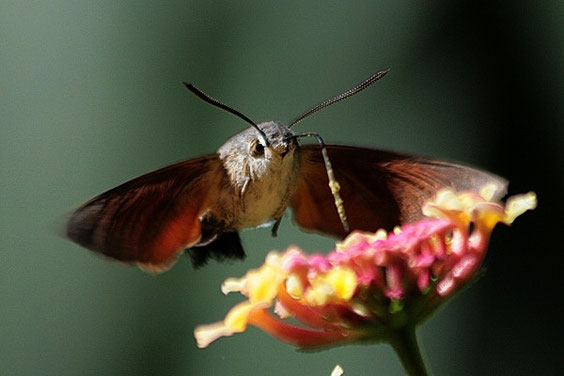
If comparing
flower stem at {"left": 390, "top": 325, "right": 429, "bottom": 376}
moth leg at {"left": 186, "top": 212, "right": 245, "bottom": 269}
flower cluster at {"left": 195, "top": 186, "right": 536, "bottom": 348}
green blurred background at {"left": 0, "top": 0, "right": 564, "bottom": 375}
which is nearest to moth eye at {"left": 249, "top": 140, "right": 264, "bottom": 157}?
moth leg at {"left": 186, "top": 212, "right": 245, "bottom": 269}

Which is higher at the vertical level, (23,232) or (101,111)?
(101,111)

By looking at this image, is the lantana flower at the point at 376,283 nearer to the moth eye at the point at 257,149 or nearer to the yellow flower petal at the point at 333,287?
the yellow flower petal at the point at 333,287

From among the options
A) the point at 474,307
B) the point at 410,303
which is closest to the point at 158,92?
the point at 474,307

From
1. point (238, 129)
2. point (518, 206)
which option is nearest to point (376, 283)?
point (518, 206)

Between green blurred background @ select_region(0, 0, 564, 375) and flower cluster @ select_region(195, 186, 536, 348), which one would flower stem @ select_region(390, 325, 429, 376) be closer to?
flower cluster @ select_region(195, 186, 536, 348)

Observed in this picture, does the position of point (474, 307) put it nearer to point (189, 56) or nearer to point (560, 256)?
point (560, 256)

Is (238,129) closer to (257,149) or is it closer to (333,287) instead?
(257,149)
